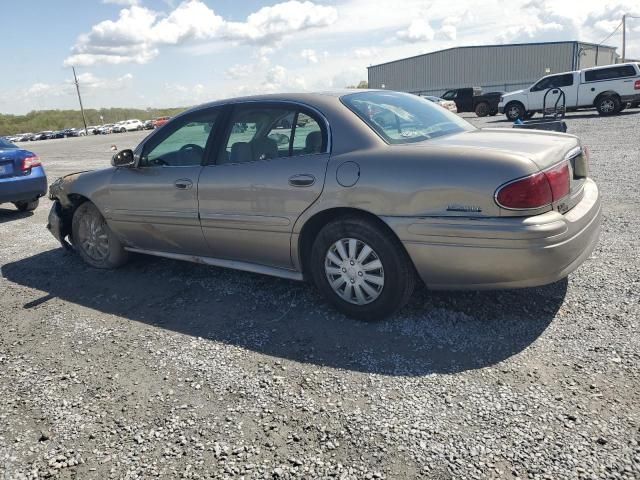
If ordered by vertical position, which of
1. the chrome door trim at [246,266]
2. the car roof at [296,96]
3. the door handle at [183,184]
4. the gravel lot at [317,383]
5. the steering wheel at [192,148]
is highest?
the car roof at [296,96]

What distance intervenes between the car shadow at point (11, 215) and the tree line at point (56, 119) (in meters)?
82.0

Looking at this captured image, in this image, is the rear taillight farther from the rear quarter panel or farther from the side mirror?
the side mirror

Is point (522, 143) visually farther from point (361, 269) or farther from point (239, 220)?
point (239, 220)

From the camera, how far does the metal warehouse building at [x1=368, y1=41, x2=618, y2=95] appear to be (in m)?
46.0

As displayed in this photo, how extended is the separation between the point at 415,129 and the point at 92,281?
131 inches

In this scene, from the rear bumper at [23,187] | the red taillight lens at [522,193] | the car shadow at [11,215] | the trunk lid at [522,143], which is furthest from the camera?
the car shadow at [11,215]

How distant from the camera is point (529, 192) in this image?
114 inches

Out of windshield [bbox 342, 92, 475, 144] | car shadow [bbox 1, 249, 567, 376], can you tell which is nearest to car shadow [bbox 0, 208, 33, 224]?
car shadow [bbox 1, 249, 567, 376]

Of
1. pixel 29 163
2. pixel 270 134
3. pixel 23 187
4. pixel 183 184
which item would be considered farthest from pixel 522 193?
pixel 29 163

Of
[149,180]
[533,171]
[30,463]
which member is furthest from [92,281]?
[533,171]

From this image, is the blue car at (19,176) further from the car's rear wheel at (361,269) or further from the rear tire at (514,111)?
the rear tire at (514,111)

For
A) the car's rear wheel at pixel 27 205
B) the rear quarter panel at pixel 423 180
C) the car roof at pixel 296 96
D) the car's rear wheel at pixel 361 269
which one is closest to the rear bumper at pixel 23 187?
the car's rear wheel at pixel 27 205

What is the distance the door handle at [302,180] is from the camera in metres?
3.51

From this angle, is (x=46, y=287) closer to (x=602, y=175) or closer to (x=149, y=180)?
(x=149, y=180)
